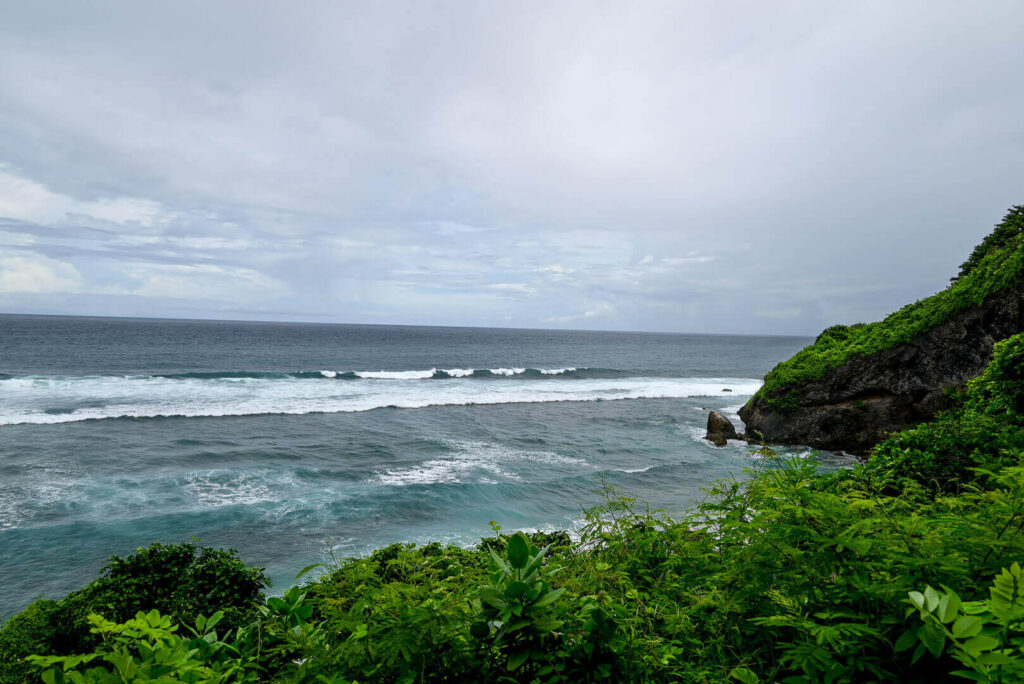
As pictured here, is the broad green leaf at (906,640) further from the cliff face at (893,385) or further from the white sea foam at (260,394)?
the white sea foam at (260,394)

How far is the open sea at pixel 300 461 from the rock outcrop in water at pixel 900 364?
3.76 meters

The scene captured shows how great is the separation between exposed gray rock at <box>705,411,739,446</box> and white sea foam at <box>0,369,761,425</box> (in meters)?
13.7

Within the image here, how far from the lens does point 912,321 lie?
20297 mm

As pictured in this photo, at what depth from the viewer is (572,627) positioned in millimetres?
2002

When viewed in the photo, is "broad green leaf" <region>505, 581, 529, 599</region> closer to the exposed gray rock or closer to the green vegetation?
the green vegetation

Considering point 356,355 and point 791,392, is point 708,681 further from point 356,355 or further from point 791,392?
point 356,355

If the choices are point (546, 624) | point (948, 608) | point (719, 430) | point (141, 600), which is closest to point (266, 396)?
point (719, 430)

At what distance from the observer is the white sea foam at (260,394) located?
2716cm

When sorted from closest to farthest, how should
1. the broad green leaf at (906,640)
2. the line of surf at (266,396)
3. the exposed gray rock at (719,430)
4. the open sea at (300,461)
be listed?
the broad green leaf at (906,640) → the open sea at (300,461) → the exposed gray rock at (719,430) → the line of surf at (266,396)

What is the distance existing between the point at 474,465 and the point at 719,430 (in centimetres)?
1314

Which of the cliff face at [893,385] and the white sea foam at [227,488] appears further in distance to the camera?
the cliff face at [893,385]

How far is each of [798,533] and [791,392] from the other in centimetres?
2352

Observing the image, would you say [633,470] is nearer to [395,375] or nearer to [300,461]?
[300,461]

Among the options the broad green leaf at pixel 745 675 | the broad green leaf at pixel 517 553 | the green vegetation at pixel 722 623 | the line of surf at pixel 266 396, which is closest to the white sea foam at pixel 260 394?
the line of surf at pixel 266 396
